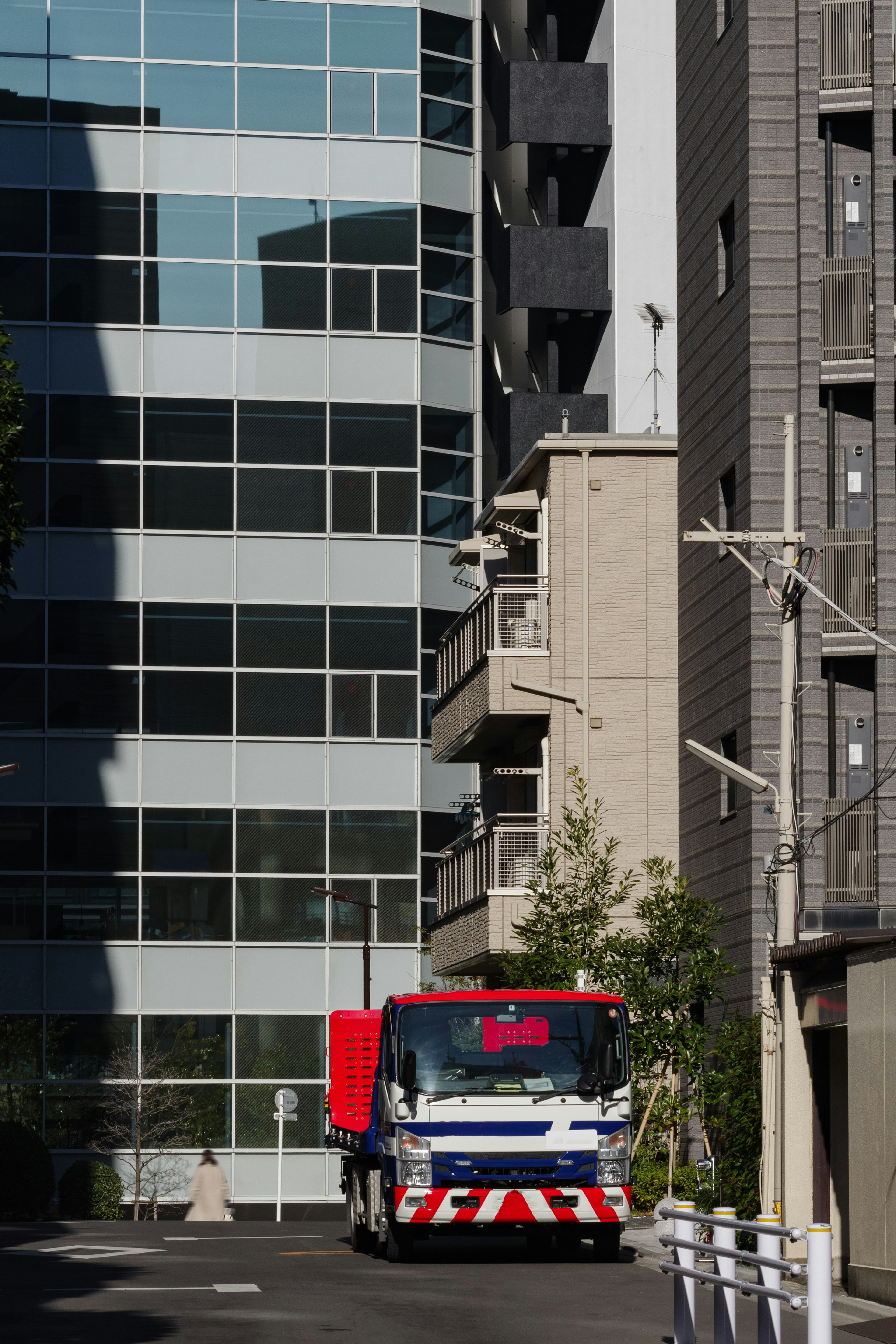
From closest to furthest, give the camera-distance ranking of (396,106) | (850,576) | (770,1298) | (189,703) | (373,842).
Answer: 1. (770,1298)
2. (850,576)
3. (189,703)
4. (373,842)
5. (396,106)

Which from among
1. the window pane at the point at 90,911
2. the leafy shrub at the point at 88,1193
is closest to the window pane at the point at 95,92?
the window pane at the point at 90,911

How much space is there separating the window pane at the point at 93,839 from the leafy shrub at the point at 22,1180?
5.97m

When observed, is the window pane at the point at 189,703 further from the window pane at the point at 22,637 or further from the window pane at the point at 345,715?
the window pane at the point at 22,637

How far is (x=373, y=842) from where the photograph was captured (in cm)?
5056

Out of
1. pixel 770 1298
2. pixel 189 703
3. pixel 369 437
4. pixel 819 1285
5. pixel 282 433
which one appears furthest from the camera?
pixel 369 437

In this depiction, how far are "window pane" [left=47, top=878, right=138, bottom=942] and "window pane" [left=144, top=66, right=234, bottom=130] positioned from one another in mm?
17095

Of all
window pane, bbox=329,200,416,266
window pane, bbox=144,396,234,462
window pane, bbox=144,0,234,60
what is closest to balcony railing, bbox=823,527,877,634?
window pane, bbox=144,396,234,462

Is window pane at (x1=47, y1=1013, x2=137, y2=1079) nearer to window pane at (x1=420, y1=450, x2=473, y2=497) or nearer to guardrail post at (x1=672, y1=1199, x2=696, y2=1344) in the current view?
window pane at (x1=420, y1=450, x2=473, y2=497)

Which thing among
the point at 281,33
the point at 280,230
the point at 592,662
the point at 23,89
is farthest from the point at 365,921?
the point at 281,33

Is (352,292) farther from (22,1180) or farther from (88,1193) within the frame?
(22,1180)

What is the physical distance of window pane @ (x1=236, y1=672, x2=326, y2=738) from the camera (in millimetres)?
50469

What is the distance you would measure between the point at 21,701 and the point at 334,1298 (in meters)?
32.6

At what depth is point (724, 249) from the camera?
33.8 meters

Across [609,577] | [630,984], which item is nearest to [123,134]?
[609,577]
